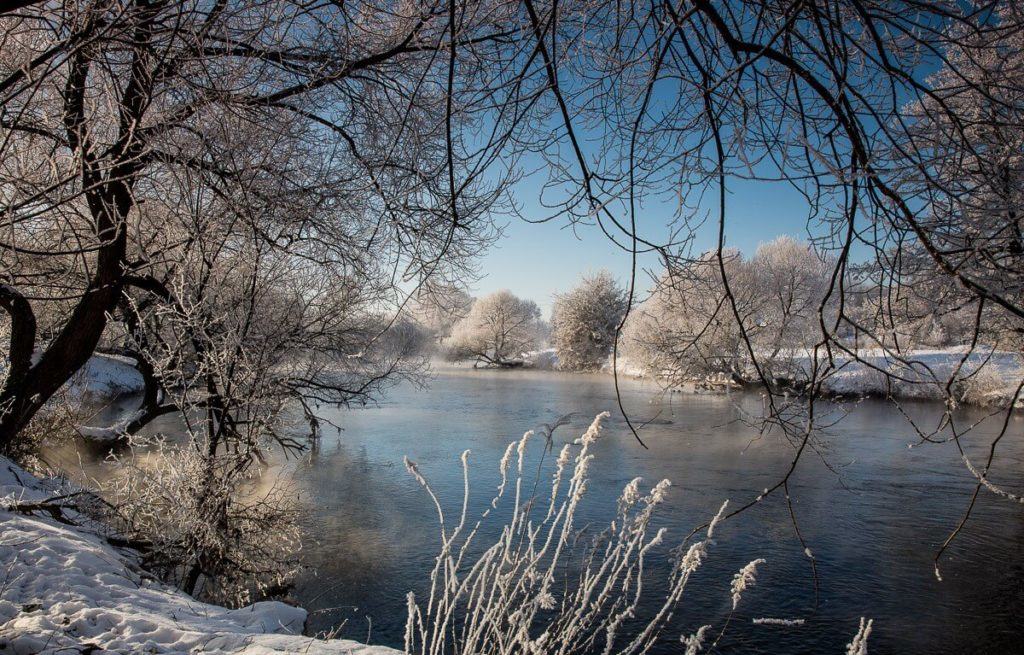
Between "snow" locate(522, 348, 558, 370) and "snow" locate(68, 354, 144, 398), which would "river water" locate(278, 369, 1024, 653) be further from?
"snow" locate(522, 348, 558, 370)

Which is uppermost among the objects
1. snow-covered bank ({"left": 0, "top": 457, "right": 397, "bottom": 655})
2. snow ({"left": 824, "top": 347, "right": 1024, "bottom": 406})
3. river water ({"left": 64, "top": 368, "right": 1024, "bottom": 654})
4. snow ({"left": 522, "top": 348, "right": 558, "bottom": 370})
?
snow ({"left": 824, "top": 347, "right": 1024, "bottom": 406})

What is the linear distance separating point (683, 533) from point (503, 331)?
3809 cm

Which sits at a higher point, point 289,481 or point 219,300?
point 219,300

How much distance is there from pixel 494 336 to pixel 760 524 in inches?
1465

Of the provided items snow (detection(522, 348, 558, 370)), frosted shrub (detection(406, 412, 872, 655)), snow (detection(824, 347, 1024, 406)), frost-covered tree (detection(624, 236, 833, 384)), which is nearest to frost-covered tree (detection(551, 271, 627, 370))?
snow (detection(522, 348, 558, 370))

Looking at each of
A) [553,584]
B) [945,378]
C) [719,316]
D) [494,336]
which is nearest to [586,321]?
[494,336]

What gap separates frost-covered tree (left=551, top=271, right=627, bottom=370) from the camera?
37.5 m

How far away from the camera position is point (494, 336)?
45.7 metres

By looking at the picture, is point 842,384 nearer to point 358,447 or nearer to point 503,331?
point 358,447

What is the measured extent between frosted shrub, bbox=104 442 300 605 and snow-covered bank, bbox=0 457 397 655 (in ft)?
2.23

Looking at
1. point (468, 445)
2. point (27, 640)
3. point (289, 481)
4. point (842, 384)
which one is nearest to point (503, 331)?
point (842, 384)

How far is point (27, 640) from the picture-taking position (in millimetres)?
3041

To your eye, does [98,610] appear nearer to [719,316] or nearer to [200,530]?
[200,530]

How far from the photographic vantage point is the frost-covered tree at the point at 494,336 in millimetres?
45125
